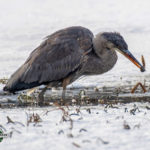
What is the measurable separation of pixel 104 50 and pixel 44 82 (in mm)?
1400

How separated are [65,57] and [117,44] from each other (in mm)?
1070

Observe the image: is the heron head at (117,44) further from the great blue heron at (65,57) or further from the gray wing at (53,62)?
the gray wing at (53,62)

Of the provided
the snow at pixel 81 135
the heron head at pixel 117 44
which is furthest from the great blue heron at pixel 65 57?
the snow at pixel 81 135

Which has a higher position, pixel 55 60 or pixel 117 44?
pixel 117 44

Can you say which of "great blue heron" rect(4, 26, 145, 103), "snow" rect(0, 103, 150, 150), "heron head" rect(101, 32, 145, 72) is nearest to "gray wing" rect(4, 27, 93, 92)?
"great blue heron" rect(4, 26, 145, 103)

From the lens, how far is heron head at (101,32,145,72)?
7.46 metres

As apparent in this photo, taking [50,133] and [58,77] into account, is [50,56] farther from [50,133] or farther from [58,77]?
[50,133]

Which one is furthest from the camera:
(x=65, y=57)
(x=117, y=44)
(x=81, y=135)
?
(x=65, y=57)

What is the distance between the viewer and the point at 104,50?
7840 mm

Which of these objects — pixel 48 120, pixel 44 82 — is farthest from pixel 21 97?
pixel 48 120

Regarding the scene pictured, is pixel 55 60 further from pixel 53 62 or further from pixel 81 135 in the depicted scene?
pixel 81 135

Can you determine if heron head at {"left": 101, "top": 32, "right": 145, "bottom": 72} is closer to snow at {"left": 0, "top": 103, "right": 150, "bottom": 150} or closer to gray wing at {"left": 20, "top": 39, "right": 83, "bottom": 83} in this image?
gray wing at {"left": 20, "top": 39, "right": 83, "bottom": 83}

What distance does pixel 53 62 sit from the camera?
7691 millimetres

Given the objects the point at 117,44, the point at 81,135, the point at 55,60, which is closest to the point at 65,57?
the point at 55,60
